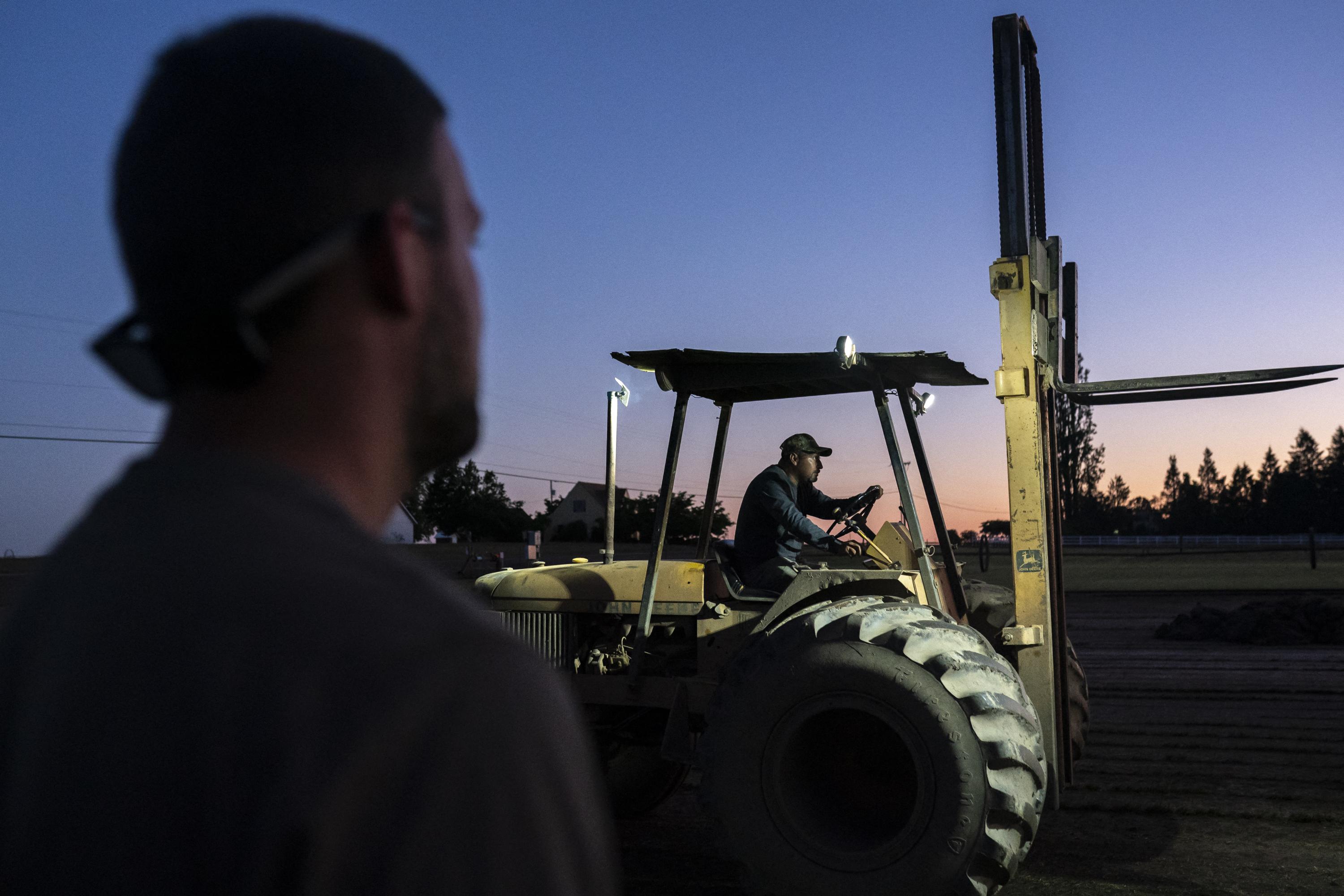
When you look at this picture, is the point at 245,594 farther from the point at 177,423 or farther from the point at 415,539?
the point at 415,539

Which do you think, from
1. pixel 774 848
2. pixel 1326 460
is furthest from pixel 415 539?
pixel 1326 460

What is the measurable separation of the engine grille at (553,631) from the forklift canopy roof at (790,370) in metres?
1.82

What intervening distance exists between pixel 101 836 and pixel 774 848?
4.51 meters

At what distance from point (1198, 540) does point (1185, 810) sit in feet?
261

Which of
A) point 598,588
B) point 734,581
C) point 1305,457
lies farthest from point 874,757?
point 1305,457

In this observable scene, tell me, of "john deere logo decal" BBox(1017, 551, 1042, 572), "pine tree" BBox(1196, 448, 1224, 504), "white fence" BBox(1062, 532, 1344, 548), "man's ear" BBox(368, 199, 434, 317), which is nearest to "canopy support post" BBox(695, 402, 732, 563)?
"john deere logo decal" BBox(1017, 551, 1042, 572)

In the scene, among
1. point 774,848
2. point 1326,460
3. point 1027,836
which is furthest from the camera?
point 1326,460

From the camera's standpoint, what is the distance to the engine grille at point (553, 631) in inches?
274

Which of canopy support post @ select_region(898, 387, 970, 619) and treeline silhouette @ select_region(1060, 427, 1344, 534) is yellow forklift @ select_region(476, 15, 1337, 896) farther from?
treeline silhouette @ select_region(1060, 427, 1344, 534)

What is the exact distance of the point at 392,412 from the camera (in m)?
0.86

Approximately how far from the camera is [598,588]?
693cm

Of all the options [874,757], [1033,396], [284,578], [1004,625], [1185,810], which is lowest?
[1185,810]

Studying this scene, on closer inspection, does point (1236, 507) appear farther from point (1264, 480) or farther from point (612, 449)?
point (612, 449)

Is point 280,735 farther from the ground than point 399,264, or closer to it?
closer to it
